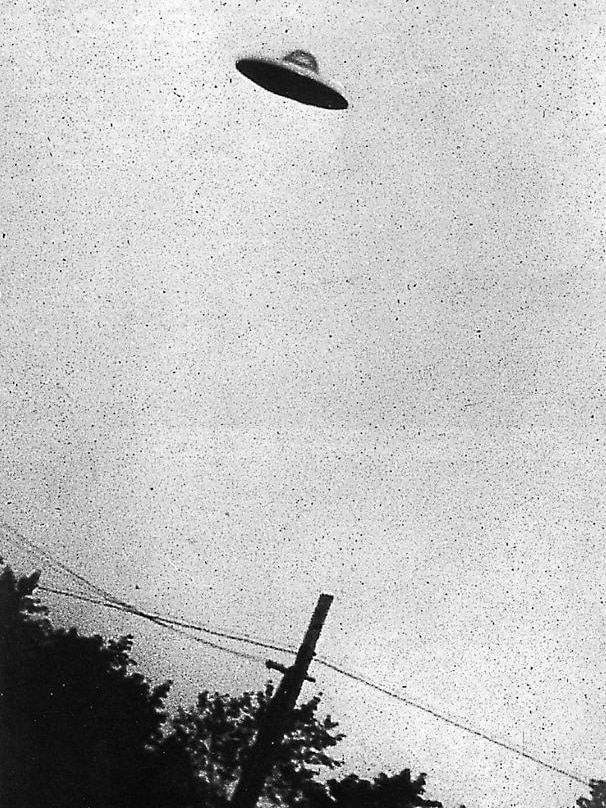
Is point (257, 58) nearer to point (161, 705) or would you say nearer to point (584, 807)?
point (161, 705)

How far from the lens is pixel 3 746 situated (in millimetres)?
13000

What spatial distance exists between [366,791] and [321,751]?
1328 millimetres

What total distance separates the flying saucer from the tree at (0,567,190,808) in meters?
11.6

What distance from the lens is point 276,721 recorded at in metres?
9.99

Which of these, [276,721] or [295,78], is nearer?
[295,78]

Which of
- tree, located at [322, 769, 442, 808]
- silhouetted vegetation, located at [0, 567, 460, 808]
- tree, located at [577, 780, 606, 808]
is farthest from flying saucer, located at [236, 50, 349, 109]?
tree, located at [577, 780, 606, 808]

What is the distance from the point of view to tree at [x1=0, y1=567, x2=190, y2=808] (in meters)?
13.4

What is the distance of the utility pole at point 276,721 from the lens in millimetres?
9734

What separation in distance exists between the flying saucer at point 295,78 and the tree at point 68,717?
11.6 meters

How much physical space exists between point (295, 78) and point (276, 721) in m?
7.76

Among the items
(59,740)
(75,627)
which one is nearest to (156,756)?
(59,740)

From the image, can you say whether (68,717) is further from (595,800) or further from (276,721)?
(595,800)

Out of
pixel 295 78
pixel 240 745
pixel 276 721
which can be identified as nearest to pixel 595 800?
pixel 240 745

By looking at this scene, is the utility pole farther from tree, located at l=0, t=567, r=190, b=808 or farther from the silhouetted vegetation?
tree, located at l=0, t=567, r=190, b=808
